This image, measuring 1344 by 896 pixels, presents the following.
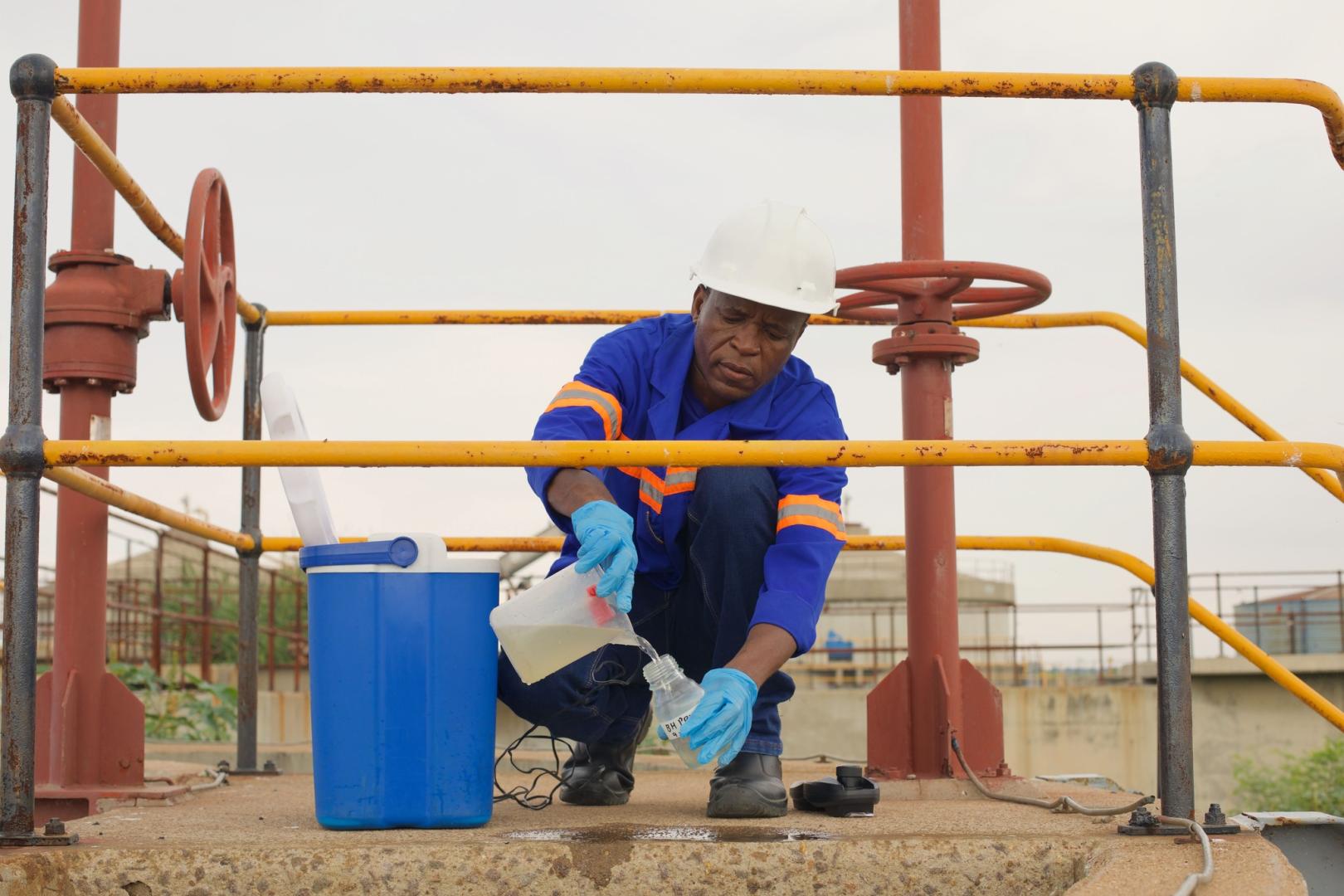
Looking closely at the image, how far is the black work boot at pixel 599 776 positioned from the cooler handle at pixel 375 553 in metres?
0.76

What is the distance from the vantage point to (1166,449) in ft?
7.06

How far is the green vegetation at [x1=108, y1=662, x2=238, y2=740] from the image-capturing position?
900cm

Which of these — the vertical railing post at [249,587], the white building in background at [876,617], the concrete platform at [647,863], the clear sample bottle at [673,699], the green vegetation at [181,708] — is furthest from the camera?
the white building in background at [876,617]

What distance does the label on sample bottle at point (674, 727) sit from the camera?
2250 mm

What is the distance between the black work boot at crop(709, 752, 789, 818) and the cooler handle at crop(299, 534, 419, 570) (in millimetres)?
655

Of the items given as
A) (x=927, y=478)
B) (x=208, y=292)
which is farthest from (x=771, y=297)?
(x=208, y=292)

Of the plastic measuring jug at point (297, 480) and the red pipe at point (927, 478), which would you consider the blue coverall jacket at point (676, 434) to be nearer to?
the plastic measuring jug at point (297, 480)

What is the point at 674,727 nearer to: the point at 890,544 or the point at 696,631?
the point at 696,631

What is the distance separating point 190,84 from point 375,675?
94 cm

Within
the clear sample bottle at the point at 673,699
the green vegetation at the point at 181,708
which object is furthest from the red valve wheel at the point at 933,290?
the green vegetation at the point at 181,708

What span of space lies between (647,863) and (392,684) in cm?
51

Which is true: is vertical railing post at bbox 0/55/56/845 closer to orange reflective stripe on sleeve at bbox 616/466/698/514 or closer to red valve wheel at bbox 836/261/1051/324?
orange reflective stripe on sleeve at bbox 616/466/698/514

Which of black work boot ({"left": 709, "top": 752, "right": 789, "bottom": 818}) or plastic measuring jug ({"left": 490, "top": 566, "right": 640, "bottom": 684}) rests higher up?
plastic measuring jug ({"left": 490, "top": 566, "right": 640, "bottom": 684})

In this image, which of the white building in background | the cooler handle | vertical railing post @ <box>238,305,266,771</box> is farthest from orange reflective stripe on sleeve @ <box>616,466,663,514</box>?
the white building in background
